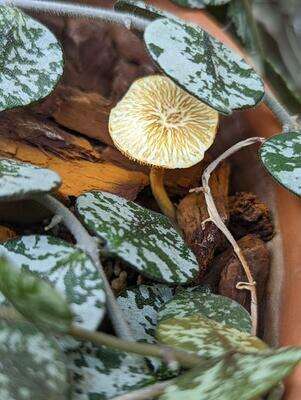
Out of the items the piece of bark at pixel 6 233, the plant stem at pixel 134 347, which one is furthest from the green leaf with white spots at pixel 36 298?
the piece of bark at pixel 6 233

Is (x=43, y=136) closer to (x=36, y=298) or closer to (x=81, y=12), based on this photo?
(x=81, y=12)

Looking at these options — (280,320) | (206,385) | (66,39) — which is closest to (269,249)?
(280,320)

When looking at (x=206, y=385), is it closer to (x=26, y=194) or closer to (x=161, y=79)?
(x=26, y=194)

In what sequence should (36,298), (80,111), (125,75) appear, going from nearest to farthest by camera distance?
(36,298) → (80,111) → (125,75)

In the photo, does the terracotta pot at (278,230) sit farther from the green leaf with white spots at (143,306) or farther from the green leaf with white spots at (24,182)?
the green leaf with white spots at (24,182)

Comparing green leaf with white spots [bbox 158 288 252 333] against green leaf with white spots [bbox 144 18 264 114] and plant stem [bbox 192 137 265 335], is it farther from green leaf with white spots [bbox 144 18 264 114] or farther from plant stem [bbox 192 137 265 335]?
green leaf with white spots [bbox 144 18 264 114]

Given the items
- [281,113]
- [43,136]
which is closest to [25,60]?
[43,136]
